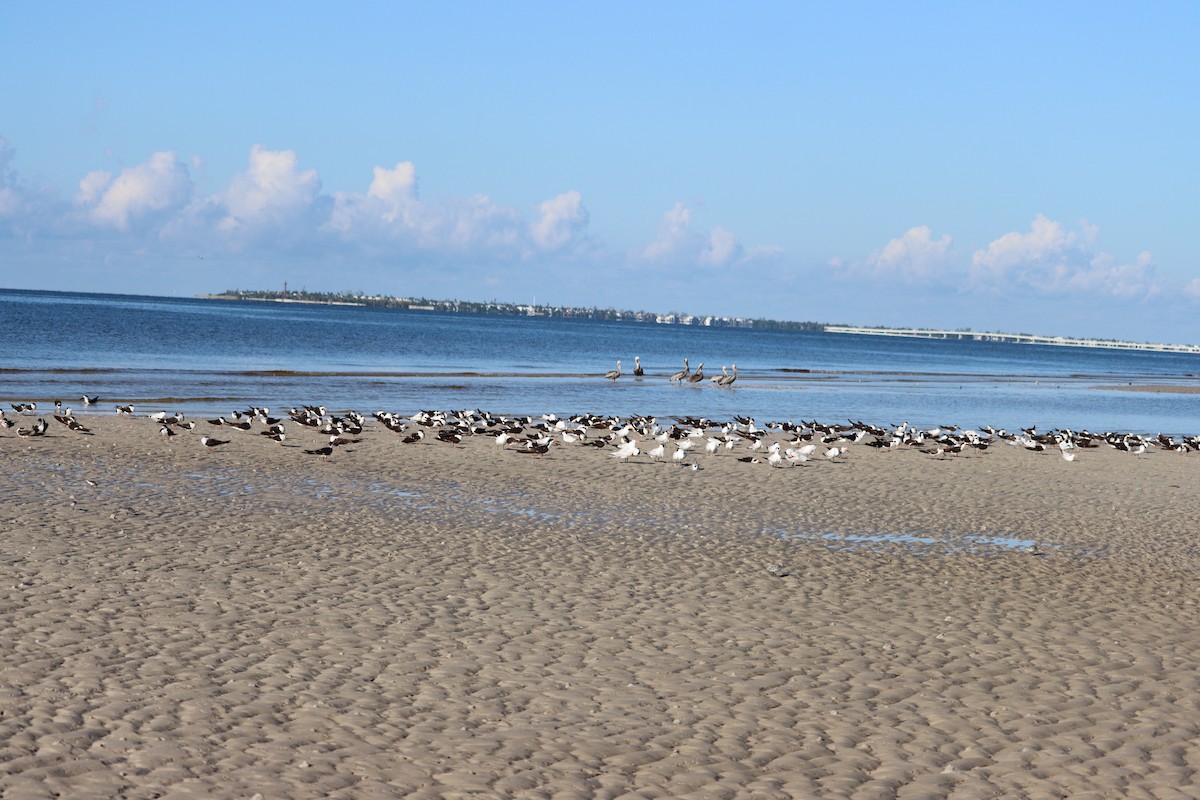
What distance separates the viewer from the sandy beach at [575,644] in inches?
257

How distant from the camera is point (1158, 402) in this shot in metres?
54.4

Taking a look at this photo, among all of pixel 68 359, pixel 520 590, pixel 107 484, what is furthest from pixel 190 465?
pixel 68 359

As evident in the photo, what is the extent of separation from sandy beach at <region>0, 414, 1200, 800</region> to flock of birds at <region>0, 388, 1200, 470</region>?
185 inches

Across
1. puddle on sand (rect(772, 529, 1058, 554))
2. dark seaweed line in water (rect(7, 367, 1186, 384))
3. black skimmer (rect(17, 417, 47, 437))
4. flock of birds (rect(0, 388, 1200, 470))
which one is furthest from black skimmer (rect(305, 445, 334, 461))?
dark seaweed line in water (rect(7, 367, 1186, 384))

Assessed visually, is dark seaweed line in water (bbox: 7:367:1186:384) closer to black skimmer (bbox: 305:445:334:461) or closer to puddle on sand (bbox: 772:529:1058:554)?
black skimmer (bbox: 305:445:334:461)

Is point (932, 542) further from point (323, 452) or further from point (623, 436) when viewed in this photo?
point (323, 452)

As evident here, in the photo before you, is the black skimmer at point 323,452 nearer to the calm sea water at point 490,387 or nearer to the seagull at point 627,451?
the seagull at point 627,451

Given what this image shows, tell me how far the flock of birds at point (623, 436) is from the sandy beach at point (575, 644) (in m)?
4.71

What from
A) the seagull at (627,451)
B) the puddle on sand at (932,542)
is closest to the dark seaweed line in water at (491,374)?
the seagull at (627,451)

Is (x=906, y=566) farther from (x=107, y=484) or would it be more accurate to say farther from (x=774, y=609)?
(x=107, y=484)

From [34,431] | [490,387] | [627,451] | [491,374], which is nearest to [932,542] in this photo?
[627,451]

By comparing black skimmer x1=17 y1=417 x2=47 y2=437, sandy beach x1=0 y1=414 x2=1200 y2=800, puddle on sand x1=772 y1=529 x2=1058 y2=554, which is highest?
black skimmer x1=17 y1=417 x2=47 y2=437

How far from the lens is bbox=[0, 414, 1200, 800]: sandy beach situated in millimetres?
6535

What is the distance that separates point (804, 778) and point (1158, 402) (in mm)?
54006
